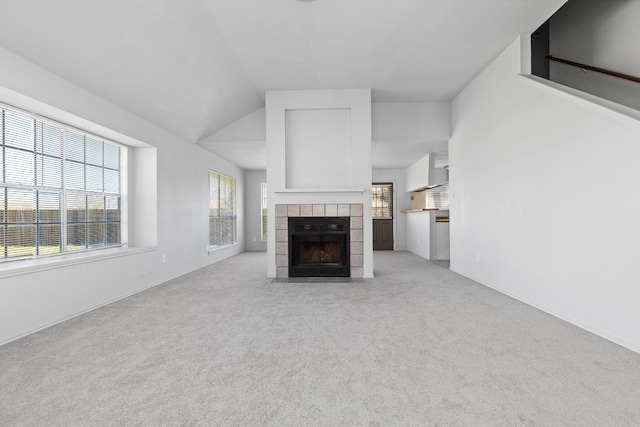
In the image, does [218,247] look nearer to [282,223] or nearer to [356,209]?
[282,223]

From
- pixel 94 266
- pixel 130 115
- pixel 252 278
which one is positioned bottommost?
pixel 252 278

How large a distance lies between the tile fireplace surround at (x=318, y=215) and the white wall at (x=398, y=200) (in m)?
4.17

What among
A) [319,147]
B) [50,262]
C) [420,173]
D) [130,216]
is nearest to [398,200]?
[420,173]

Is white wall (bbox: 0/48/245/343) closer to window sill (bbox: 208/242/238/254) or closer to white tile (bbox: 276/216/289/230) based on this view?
window sill (bbox: 208/242/238/254)

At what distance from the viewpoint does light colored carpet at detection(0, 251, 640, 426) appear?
149cm

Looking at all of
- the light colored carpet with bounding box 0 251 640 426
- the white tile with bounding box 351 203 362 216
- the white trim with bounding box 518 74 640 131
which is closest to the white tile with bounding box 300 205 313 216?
the white tile with bounding box 351 203 362 216

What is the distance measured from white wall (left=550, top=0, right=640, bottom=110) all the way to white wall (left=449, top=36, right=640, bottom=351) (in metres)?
0.86

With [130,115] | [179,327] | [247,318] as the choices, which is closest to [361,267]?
[247,318]

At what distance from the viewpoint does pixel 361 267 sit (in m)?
4.86

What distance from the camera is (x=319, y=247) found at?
4.99 meters

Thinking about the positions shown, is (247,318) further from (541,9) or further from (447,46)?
(541,9)

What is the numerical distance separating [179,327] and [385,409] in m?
1.89

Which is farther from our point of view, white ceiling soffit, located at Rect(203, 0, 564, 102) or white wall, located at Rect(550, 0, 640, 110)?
white wall, located at Rect(550, 0, 640, 110)

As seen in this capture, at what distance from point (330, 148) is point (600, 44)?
3365mm
